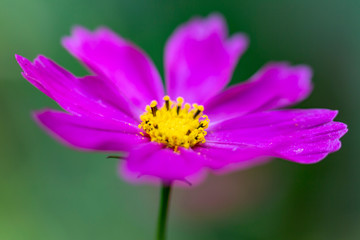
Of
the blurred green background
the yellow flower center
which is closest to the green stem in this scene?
the yellow flower center

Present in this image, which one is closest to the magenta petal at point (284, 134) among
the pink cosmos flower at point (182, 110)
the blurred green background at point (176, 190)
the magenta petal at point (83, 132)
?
the pink cosmos flower at point (182, 110)

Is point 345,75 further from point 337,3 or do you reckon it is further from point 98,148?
point 98,148

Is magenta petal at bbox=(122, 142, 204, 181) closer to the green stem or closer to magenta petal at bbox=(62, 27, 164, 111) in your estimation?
the green stem

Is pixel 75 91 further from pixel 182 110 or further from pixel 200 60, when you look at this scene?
pixel 200 60

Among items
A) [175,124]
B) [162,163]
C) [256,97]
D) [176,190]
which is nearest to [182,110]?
[175,124]

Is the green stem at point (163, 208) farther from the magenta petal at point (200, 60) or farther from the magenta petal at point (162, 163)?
the magenta petal at point (200, 60)

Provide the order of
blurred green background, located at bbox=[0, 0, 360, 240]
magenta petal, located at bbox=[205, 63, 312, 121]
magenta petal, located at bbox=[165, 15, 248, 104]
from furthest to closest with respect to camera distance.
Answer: blurred green background, located at bbox=[0, 0, 360, 240] < magenta petal, located at bbox=[165, 15, 248, 104] < magenta petal, located at bbox=[205, 63, 312, 121]

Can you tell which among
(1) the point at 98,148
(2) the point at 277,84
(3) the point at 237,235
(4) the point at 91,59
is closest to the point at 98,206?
(3) the point at 237,235
